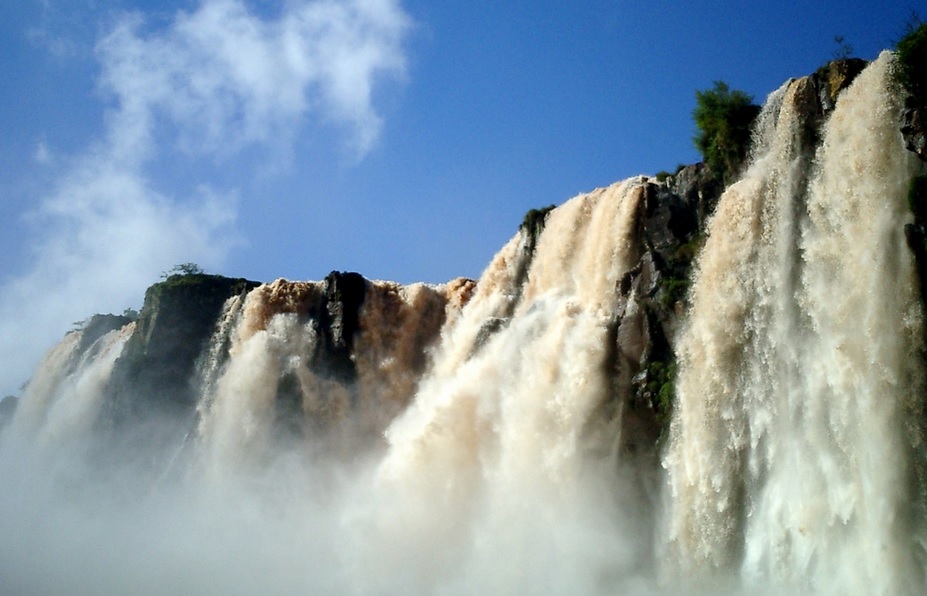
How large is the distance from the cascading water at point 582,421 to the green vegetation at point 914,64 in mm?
422

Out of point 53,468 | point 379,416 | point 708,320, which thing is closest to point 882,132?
point 708,320

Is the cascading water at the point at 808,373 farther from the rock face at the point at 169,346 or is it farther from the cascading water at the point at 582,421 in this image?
the rock face at the point at 169,346

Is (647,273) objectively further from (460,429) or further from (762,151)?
(460,429)

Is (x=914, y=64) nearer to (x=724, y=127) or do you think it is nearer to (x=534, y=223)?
(x=724, y=127)

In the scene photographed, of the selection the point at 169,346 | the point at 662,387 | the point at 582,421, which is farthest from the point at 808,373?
the point at 169,346

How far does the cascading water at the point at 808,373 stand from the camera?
46.0ft

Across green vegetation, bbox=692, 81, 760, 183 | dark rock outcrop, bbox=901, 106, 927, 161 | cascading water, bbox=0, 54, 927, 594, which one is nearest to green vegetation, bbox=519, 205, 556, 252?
cascading water, bbox=0, 54, 927, 594

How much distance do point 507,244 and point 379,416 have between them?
6.88m

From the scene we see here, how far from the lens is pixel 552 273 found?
80.5 ft

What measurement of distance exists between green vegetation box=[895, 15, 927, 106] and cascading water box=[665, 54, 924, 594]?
1.41 ft

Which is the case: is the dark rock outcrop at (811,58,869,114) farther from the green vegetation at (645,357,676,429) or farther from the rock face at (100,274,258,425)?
the rock face at (100,274,258,425)

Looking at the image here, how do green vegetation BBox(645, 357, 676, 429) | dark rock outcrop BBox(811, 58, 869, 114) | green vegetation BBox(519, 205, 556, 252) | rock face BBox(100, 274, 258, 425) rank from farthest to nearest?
1. rock face BBox(100, 274, 258, 425)
2. green vegetation BBox(519, 205, 556, 252)
3. green vegetation BBox(645, 357, 676, 429)
4. dark rock outcrop BBox(811, 58, 869, 114)

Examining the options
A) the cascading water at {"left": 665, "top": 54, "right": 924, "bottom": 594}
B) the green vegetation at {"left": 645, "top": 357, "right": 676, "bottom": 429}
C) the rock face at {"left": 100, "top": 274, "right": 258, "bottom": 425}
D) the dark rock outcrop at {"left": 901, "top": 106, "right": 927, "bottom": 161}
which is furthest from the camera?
the rock face at {"left": 100, "top": 274, "right": 258, "bottom": 425}

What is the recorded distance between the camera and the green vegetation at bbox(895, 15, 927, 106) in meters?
15.5
